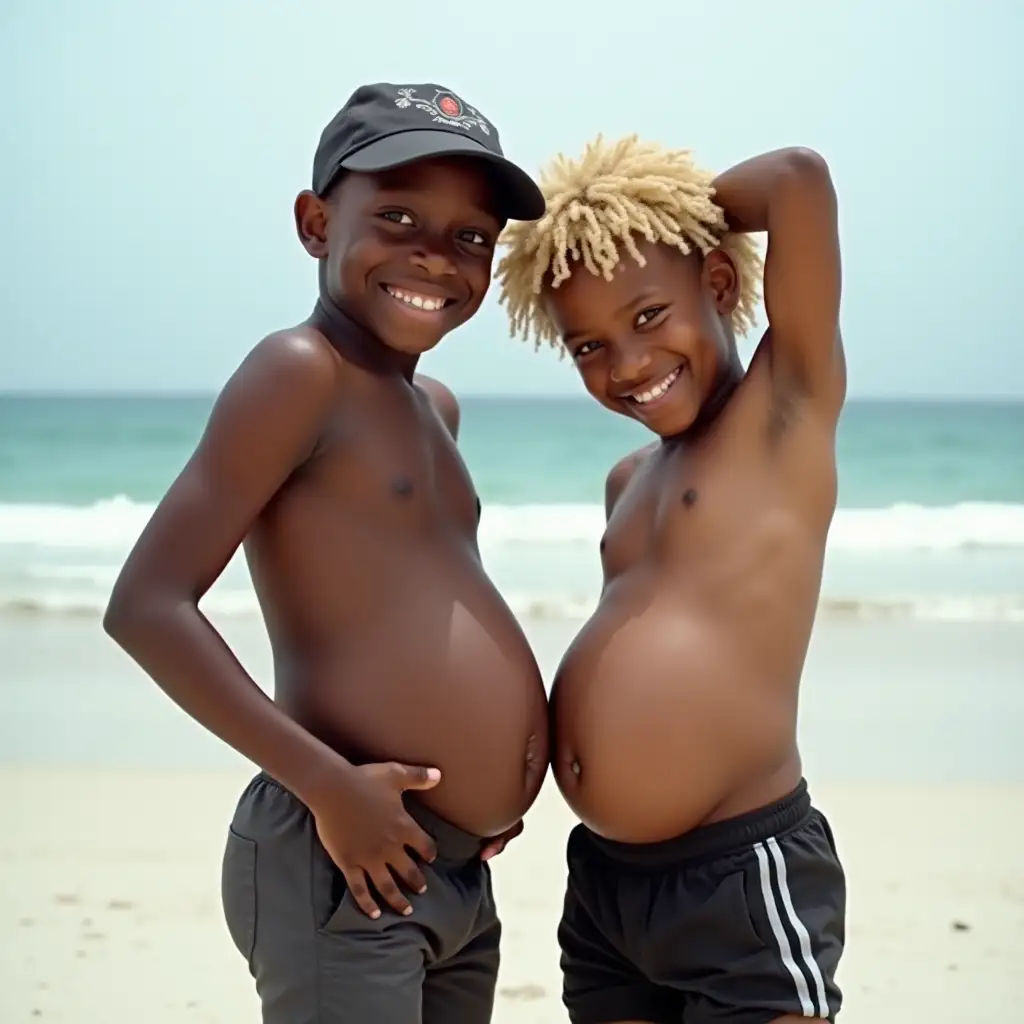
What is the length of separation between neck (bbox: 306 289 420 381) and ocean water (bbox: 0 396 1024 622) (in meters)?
5.59

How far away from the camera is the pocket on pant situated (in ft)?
6.04

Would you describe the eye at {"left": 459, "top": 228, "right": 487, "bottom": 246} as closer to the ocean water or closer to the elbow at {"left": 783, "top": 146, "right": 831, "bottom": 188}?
the elbow at {"left": 783, "top": 146, "right": 831, "bottom": 188}

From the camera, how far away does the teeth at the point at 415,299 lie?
1.89 meters

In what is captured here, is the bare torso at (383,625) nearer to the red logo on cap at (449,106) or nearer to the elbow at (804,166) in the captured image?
the red logo on cap at (449,106)

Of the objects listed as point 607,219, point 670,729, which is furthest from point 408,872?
point 607,219

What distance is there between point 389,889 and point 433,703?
27 centimetres

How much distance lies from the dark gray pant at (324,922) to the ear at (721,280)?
1.00 meters

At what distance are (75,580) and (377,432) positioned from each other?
7593mm

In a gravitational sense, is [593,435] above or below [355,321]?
below

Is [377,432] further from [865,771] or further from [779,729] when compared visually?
[865,771]

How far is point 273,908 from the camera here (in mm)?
1814

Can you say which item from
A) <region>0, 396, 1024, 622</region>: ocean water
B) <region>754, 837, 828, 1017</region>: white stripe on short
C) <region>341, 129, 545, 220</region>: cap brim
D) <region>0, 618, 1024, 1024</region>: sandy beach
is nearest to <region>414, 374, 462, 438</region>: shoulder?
<region>341, 129, 545, 220</region>: cap brim

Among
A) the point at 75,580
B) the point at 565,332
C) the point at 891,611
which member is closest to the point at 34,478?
the point at 75,580

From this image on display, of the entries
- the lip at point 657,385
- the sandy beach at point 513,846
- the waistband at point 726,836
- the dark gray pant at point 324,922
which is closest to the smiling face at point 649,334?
the lip at point 657,385
